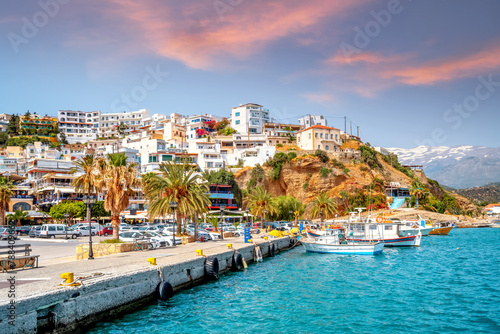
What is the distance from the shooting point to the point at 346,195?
88.8m

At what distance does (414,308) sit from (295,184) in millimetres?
72913

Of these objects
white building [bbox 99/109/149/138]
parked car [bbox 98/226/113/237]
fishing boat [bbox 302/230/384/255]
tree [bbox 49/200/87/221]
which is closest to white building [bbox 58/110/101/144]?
white building [bbox 99/109/149/138]

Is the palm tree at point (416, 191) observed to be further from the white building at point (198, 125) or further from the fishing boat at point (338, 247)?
the white building at point (198, 125)

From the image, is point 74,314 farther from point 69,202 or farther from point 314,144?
point 314,144

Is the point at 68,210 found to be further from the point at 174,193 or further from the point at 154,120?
the point at 154,120

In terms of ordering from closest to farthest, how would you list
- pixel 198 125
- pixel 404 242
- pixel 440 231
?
pixel 404 242
pixel 440 231
pixel 198 125

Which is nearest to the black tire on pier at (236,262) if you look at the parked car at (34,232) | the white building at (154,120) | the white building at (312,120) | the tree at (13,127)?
the parked car at (34,232)

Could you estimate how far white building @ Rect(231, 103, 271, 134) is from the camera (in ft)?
421

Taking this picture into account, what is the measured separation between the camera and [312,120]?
144 m

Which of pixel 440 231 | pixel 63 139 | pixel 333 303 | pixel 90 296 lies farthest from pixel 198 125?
pixel 90 296

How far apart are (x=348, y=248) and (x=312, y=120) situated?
4204 inches

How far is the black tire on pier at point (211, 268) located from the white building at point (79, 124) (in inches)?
5598

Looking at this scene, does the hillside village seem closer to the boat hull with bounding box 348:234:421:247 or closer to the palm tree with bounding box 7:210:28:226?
the palm tree with bounding box 7:210:28:226

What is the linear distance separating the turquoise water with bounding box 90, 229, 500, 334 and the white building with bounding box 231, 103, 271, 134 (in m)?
97.3
